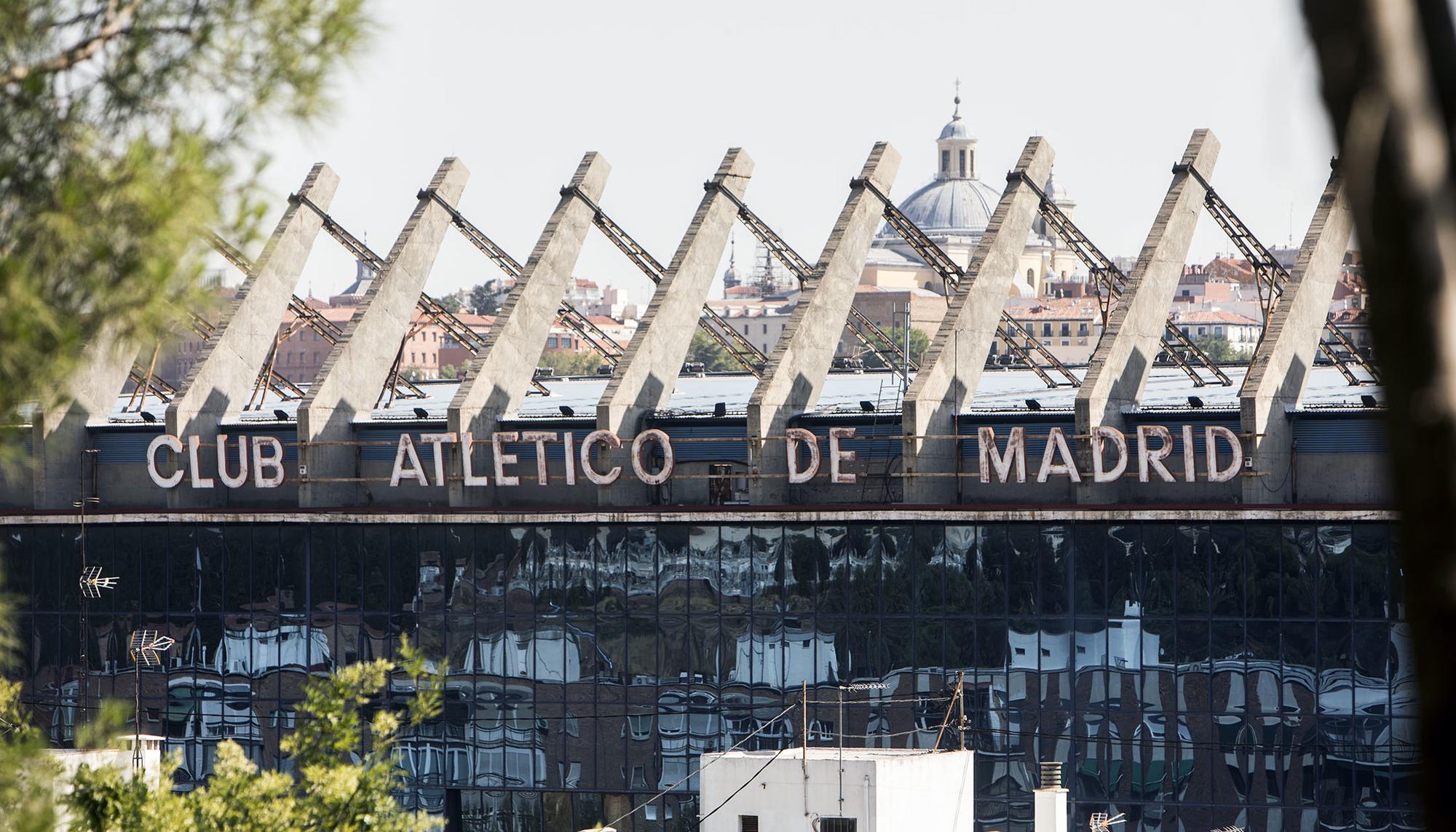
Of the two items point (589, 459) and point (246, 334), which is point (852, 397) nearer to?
point (589, 459)

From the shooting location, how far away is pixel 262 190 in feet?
37.0

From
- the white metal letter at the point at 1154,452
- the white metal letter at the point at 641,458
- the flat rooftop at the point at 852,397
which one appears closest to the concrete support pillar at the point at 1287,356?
the flat rooftop at the point at 852,397

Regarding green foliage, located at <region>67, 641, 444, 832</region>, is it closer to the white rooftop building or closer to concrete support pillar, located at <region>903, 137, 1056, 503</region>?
the white rooftop building

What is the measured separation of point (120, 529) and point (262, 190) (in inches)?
1762

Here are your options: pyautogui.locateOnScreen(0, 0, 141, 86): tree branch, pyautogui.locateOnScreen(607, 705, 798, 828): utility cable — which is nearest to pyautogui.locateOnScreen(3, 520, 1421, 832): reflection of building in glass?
pyautogui.locateOnScreen(607, 705, 798, 828): utility cable

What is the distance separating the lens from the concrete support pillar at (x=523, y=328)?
5184 centimetres

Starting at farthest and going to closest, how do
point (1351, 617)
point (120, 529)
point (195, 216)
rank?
1. point (120, 529)
2. point (1351, 617)
3. point (195, 216)

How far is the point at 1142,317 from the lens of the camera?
48.9 meters

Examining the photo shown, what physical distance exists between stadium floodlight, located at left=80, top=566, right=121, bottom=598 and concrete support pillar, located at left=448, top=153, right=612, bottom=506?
10220mm

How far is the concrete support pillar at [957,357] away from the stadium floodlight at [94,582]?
74.3 ft

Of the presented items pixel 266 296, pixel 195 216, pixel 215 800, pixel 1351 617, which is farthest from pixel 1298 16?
pixel 266 296

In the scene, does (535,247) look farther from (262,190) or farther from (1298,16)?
(1298,16)

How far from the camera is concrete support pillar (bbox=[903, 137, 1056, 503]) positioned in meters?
48.2

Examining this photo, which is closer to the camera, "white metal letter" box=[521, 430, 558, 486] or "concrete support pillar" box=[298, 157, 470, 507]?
"white metal letter" box=[521, 430, 558, 486]
